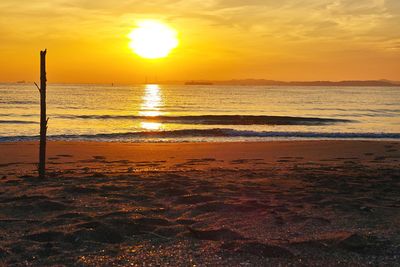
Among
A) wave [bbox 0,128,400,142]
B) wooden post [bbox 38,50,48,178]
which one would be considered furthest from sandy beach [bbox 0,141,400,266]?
wave [bbox 0,128,400,142]

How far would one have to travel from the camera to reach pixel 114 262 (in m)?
5.58

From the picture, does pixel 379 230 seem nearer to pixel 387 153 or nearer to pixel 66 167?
pixel 66 167

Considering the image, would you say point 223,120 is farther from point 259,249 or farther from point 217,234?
point 259,249

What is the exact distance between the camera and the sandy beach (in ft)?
19.1

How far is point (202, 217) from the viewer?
25.2 feet

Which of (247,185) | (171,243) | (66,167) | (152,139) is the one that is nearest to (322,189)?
(247,185)

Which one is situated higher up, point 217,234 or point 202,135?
point 217,234

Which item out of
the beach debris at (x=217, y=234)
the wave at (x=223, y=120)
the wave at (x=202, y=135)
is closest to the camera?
the beach debris at (x=217, y=234)

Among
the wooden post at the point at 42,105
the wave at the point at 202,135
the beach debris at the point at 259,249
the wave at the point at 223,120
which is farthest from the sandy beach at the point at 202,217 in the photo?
the wave at the point at 223,120

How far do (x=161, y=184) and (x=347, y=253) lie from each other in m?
5.51

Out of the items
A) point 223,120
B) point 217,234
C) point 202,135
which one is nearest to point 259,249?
point 217,234

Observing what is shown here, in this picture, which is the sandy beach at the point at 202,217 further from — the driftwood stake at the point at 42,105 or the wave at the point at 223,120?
the wave at the point at 223,120

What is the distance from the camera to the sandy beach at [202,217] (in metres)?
5.82

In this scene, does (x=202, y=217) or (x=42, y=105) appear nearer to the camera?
(x=202, y=217)
